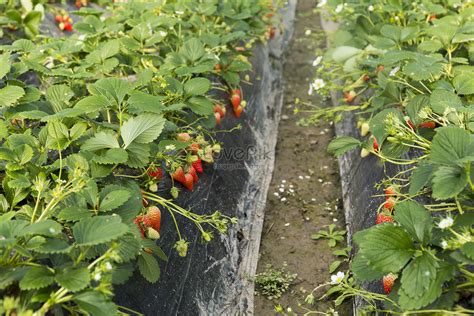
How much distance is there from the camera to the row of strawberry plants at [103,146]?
1.63m

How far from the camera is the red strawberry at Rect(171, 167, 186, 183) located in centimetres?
264

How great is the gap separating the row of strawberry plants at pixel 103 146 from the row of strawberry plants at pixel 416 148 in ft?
2.37

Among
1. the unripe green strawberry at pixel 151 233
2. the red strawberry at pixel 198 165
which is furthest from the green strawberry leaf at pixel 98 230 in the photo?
the red strawberry at pixel 198 165

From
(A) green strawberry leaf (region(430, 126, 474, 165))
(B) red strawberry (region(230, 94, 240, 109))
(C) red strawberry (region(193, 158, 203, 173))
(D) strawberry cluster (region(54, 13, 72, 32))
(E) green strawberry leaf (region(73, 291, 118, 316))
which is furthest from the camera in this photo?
(D) strawberry cluster (region(54, 13, 72, 32))

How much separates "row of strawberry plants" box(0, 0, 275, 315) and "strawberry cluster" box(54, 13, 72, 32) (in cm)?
33

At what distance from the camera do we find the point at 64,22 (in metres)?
4.55

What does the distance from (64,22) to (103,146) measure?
2740 mm

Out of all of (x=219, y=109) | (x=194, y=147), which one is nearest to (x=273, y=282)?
(x=194, y=147)

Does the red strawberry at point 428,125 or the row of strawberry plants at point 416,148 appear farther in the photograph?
the red strawberry at point 428,125

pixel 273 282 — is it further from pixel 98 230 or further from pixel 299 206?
pixel 98 230

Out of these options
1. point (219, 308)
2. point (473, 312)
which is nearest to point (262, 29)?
point (219, 308)

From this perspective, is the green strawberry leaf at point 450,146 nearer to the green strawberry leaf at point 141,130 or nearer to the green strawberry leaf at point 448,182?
the green strawberry leaf at point 448,182

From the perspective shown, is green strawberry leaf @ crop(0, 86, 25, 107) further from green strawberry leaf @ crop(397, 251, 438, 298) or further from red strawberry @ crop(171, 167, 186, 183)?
green strawberry leaf @ crop(397, 251, 438, 298)

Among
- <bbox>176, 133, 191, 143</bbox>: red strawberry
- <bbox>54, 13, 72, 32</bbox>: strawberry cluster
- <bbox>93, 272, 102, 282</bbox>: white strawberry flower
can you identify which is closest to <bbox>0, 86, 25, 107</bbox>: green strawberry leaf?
<bbox>176, 133, 191, 143</bbox>: red strawberry
